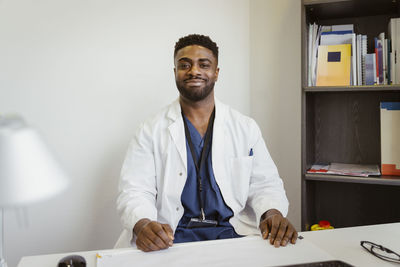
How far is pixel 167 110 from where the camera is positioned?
180cm

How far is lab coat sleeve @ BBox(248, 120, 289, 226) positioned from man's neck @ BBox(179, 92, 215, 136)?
0.76 feet

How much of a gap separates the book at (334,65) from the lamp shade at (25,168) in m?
1.86

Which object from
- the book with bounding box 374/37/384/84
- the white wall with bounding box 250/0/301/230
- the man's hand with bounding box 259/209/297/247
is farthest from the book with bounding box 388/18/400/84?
the man's hand with bounding box 259/209/297/247

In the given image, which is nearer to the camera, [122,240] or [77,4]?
[122,240]

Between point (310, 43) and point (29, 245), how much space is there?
1895 millimetres

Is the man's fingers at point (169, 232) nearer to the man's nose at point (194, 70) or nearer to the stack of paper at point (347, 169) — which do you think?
the man's nose at point (194, 70)

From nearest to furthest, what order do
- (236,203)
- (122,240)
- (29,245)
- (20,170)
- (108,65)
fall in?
1. (20,170)
2. (122,240)
3. (236,203)
4. (29,245)
5. (108,65)

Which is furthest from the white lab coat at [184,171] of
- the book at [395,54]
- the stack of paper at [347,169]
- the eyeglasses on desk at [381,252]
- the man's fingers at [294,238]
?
the book at [395,54]

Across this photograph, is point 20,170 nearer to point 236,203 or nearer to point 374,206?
point 236,203

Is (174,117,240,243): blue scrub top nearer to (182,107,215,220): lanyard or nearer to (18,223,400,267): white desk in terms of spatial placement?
(182,107,215,220): lanyard

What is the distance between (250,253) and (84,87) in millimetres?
1332

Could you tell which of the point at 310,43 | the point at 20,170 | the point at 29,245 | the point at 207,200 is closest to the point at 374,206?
the point at 310,43

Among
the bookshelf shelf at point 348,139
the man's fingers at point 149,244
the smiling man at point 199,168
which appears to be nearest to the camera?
the man's fingers at point 149,244

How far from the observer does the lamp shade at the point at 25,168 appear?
455 millimetres
